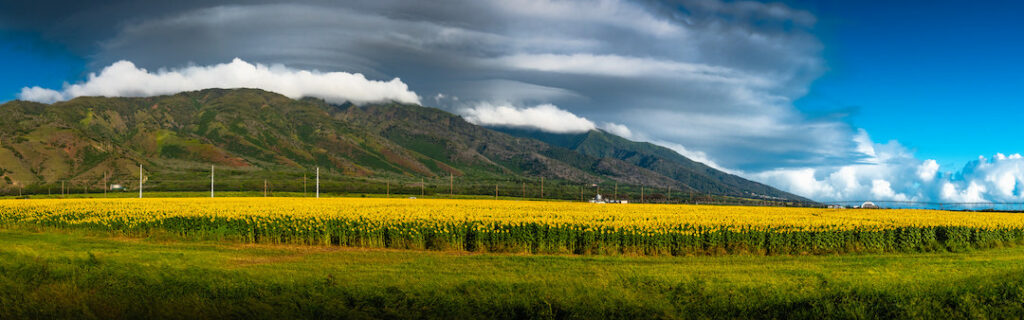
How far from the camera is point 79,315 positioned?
27.2ft

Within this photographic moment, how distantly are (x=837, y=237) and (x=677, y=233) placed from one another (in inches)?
318

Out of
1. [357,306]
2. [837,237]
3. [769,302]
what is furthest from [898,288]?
[837,237]

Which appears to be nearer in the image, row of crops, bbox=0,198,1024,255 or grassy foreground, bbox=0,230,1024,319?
grassy foreground, bbox=0,230,1024,319

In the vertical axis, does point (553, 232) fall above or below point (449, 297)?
below

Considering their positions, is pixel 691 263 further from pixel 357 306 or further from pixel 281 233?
pixel 281 233

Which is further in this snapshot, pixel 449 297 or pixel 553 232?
pixel 553 232

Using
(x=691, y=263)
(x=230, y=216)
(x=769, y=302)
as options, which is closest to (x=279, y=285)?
(x=769, y=302)

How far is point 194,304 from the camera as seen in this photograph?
28.7 feet

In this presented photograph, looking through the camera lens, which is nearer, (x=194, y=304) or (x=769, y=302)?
(x=194, y=304)

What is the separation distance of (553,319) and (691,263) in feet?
53.4

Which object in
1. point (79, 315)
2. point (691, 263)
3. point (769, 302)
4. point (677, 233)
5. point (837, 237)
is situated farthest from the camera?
point (837, 237)

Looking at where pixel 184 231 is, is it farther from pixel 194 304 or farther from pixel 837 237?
pixel 837 237

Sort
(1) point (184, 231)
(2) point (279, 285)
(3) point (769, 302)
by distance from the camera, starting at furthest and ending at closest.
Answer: (1) point (184, 231), (2) point (279, 285), (3) point (769, 302)

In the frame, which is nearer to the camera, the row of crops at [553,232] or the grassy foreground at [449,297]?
the grassy foreground at [449,297]
